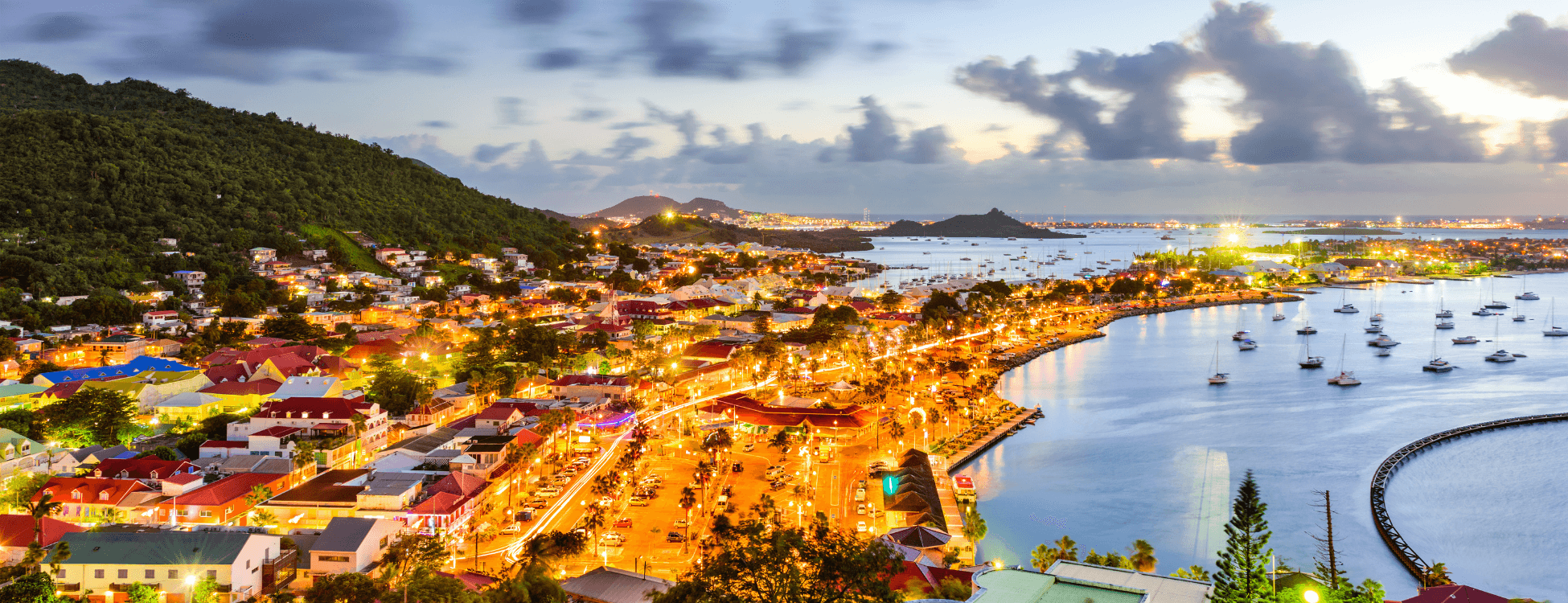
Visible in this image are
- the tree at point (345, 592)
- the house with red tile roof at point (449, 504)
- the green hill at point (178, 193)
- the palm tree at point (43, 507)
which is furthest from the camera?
the green hill at point (178, 193)

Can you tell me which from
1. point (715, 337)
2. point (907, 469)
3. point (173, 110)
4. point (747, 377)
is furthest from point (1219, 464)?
point (173, 110)

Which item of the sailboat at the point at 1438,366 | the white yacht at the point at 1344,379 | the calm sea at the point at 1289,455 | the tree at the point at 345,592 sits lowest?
the calm sea at the point at 1289,455

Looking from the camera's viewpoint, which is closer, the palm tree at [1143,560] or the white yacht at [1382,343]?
the palm tree at [1143,560]

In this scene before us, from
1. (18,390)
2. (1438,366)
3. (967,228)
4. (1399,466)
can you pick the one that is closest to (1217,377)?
(1438,366)

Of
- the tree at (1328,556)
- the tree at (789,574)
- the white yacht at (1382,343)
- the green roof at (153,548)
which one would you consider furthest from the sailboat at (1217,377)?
the green roof at (153,548)

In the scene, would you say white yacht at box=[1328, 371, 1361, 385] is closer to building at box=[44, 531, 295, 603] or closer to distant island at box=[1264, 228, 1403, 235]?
building at box=[44, 531, 295, 603]

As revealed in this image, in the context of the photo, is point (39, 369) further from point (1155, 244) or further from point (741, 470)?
point (1155, 244)

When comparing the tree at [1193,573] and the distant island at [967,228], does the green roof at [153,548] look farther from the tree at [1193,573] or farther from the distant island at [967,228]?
the distant island at [967,228]
